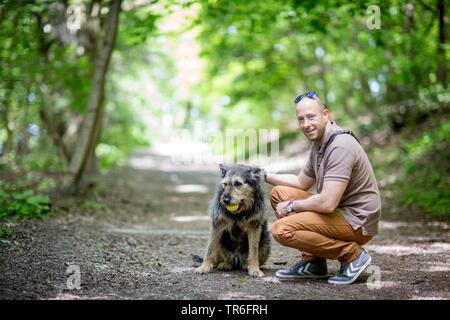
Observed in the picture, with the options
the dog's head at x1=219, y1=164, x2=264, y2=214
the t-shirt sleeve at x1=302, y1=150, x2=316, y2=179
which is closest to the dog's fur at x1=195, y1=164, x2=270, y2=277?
the dog's head at x1=219, y1=164, x2=264, y2=214

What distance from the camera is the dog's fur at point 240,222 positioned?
437cm

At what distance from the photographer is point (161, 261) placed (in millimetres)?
4996

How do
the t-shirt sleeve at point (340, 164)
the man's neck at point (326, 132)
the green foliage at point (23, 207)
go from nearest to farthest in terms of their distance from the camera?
the t-shirt sleeve at point (340, 164) < the man's neck at point (326, 132) < the green foliage at point (23, 207)

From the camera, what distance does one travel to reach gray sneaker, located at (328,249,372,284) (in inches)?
157

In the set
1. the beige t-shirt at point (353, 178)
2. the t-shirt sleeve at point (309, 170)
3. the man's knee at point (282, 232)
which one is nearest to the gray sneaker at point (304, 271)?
the man's knee at point (282, 232)

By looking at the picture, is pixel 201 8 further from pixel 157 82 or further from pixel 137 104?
pixel 157 82

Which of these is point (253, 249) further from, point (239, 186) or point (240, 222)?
point (239, 186)

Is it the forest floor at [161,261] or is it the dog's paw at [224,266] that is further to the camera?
the dog's paw at [224,266]

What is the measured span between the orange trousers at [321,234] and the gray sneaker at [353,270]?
48mm

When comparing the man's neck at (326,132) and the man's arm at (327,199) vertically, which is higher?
the man's neck at (326,132)

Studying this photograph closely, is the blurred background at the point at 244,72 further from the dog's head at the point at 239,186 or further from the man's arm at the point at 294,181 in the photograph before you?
the man's arm at the point at 294,181

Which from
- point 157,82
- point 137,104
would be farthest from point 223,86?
point 157,82

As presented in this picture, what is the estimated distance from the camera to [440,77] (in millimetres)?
11469

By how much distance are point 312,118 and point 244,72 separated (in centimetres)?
1400
